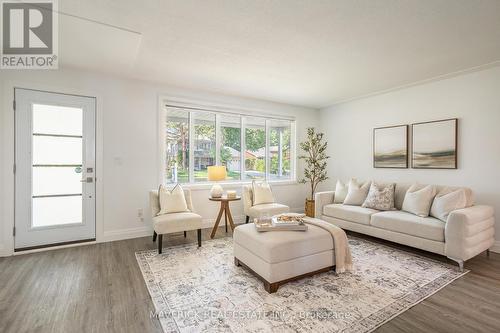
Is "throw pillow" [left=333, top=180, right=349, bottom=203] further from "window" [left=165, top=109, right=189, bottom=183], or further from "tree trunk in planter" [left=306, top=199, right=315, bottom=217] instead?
"window" [left=165, top=109, right=189, bottom=183]

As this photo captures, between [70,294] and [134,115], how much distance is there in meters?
2.69

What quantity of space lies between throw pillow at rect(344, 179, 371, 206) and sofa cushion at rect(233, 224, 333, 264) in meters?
1.86

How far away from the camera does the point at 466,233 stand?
2746 mm

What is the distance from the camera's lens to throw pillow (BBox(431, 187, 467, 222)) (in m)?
3.07

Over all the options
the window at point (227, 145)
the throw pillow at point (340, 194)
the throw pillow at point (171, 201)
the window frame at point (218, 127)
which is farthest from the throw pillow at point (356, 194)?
the throw pillow at point (171, 201)

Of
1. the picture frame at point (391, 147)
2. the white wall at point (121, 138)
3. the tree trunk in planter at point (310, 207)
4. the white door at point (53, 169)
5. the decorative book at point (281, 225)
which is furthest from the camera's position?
the tree trunk in planter at point (310, 207)

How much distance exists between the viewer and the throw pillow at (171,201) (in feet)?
11.9

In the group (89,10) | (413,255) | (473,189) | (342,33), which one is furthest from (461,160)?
(89,10)

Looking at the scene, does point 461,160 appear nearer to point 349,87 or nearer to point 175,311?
point 349,87

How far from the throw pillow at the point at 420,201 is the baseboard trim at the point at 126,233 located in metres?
4.10

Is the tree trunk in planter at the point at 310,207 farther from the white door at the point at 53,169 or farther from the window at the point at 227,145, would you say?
the white door at the point at 53,169

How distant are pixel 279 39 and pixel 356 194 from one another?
9.70ft

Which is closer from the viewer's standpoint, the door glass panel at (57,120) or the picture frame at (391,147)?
the door glass panel at (57,120)

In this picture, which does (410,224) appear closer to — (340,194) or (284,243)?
(340,194)
